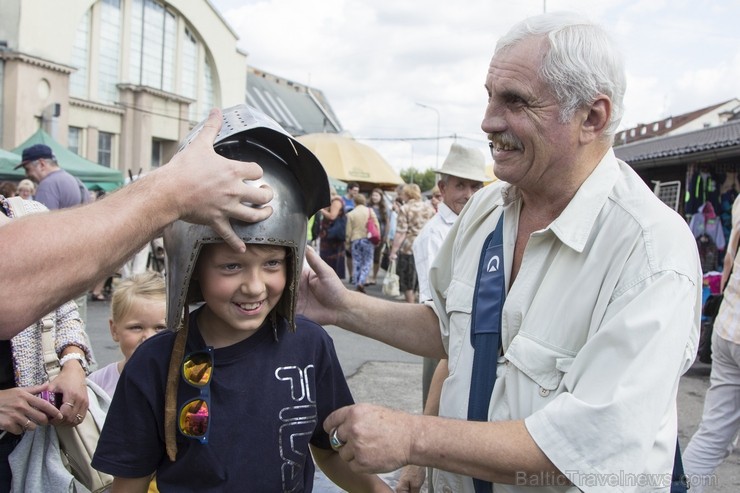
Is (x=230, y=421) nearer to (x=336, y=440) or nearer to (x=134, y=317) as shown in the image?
(x=336, y=440)

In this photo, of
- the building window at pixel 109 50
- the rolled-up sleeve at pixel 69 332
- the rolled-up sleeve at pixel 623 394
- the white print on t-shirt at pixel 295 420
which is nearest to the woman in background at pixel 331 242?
the rolled-up sleeve at pixel 69 332

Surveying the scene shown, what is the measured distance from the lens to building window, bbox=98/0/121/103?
24.8 metres

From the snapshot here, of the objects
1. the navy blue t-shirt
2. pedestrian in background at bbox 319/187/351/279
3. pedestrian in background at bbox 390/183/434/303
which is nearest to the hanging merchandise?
pedestrian in background at bbox 390/183/434/303

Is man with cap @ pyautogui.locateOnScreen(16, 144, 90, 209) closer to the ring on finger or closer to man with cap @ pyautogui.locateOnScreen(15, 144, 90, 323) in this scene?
man with cap @ pyautogui.locateOnScreen(15, 144, 90, 323)

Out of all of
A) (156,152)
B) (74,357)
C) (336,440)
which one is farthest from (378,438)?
(156,152)

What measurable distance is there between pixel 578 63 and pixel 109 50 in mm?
26535

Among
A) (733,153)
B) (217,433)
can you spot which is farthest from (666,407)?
(733,153)

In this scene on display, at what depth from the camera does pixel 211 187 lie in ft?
5.50

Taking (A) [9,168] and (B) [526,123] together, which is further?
(A) [9,168]

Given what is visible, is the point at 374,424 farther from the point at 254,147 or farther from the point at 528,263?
the point at 254,147

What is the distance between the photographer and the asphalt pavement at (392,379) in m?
4.70

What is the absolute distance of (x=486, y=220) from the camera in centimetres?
226

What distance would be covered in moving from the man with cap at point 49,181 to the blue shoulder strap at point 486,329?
5877 millimetres

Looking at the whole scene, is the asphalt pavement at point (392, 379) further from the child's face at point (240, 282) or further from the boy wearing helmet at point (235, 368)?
the child's face at point (240, 282)
